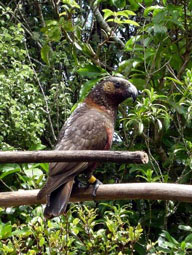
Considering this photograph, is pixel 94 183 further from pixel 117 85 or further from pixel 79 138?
pixel 117 85

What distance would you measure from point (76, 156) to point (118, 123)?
102 inches

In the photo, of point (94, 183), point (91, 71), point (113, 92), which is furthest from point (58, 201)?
point (91, 71)

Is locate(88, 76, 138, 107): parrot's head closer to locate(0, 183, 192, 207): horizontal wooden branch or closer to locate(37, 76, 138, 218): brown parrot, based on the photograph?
locate(37, 76, 138, 218): brown parrot

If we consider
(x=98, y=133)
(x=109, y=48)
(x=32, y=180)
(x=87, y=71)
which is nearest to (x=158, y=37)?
(x=87, y=71)

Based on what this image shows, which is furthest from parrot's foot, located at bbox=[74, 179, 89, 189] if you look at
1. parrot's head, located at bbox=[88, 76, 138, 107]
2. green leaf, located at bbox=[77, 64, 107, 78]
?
green leaf, located at bbox=[77, 64, 107, 78]

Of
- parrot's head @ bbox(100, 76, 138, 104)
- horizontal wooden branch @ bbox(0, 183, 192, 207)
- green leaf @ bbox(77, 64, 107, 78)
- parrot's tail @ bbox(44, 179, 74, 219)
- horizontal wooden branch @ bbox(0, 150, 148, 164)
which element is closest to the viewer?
horizontal wooden branch @ bbox(0, 150, 148, 164)

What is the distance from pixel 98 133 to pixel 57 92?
147 centimetres

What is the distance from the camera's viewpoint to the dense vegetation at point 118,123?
3.08m

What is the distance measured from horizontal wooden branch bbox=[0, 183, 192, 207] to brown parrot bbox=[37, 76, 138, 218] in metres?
A: 0.08

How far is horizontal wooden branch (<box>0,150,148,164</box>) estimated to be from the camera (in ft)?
4.56

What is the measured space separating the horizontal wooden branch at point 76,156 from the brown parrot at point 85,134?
762 millimetres

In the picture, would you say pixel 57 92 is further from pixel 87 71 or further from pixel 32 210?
pixel 32 210

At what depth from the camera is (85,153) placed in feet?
4.65

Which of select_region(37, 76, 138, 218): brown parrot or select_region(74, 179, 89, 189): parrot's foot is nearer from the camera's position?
select_region(37, 76, 138, 218): brown parrot
